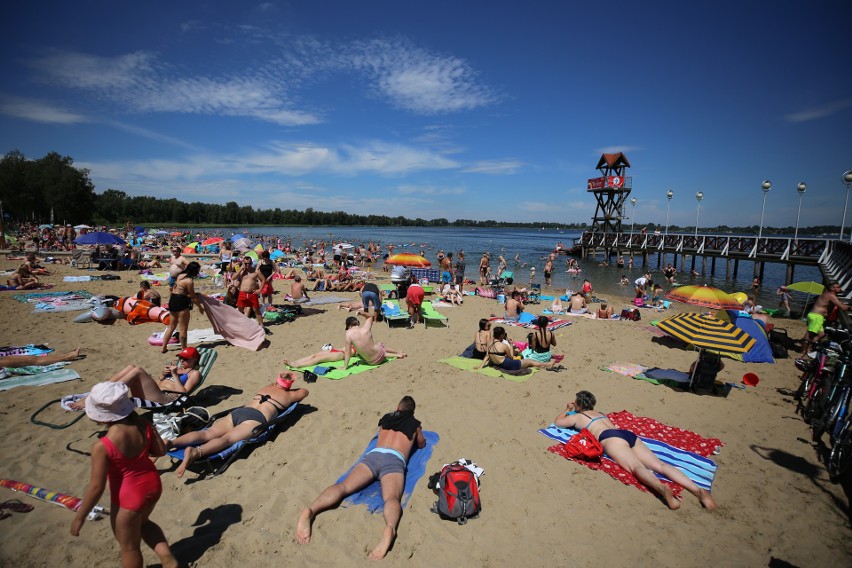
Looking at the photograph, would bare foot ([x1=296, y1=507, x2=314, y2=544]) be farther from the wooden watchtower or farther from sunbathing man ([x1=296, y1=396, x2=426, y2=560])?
the wooden watchtower

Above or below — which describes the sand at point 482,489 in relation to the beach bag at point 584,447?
below

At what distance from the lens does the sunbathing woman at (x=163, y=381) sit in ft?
12.5

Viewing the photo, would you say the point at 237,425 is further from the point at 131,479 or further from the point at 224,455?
the point at 131,479

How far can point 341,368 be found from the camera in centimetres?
653

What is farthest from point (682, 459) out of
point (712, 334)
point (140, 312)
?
point (140, 312)

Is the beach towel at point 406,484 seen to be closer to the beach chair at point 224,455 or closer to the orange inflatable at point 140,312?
the beach chair at point 224,455

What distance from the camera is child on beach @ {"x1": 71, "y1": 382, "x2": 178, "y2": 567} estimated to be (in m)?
2.25

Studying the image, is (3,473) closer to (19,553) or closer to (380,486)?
(19,553)

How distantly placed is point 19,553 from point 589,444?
16.3 feet

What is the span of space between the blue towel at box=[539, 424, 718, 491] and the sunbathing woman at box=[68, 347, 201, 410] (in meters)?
4.56

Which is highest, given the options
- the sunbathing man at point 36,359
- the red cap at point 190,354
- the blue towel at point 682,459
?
the red cap at point 190,354

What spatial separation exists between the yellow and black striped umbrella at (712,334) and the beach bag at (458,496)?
222 inches

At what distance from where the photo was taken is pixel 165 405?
4.37 metres

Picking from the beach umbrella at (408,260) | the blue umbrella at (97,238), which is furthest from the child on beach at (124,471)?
the blue umbrella at (97,238)
